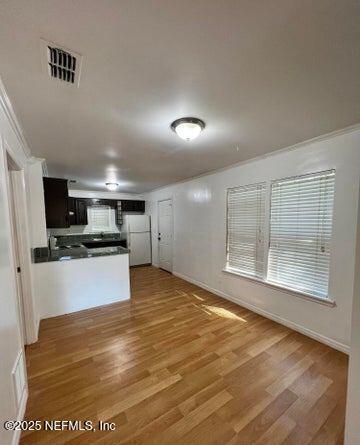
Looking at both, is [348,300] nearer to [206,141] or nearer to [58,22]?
[206,141]

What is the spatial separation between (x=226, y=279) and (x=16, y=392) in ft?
9.60

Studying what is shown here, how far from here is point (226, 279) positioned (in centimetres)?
349

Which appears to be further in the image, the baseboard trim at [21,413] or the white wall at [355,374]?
the baseboard trim at [21,413]

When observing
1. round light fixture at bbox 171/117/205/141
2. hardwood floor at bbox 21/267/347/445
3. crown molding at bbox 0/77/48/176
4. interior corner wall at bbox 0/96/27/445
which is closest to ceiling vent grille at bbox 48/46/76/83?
crown molding at bbox 0/77/48/176

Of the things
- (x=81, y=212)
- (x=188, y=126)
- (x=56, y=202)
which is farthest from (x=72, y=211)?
(x=188, y=126)

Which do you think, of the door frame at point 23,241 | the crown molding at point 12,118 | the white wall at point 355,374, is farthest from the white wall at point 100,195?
→ the white wall at point 355,374

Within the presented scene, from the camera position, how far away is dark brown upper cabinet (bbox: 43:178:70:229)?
3289mm

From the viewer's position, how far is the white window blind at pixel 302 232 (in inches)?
87.1

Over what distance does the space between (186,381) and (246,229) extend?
7.11 feet

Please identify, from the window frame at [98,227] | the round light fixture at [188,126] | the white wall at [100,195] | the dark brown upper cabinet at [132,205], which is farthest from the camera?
the dark brown upper cabinet at [132,205]

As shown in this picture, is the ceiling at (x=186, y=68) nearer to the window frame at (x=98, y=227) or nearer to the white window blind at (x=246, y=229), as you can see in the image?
the white window blind at (x=246, y=229)

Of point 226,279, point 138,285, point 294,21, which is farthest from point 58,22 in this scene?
point 138,285

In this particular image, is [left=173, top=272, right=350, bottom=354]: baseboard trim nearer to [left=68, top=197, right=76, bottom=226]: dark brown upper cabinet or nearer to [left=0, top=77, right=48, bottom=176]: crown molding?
[left=0, top=77, right=48, bottom=176]: crown molding

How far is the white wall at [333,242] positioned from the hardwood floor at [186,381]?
235 mm
